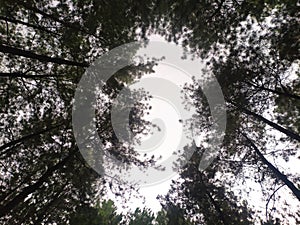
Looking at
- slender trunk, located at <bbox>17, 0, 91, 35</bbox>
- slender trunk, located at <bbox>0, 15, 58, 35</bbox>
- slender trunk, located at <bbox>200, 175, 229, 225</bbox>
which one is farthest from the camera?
slender trunk, located at <bbox>200, 175, 229, 225</bbox>

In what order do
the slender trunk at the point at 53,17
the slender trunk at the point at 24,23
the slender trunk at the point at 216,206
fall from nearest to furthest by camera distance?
the slender trunk at the point at 24,23
the slender trunk at the point at 53,17
the slender trunk at the point at 216,206

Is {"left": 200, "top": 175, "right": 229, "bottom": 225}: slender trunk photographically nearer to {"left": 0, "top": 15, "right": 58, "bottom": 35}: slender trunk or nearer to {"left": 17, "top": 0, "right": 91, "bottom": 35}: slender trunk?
{"left": 17, "top": 0, "right": 91, "bottom": 35}: slender trunk

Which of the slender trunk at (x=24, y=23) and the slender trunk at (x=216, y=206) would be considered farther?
the slender trunk at (x=216, y=206)

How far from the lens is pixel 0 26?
8.47m

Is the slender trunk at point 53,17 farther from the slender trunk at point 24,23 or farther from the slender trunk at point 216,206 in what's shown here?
the slender trunk at point 216,206

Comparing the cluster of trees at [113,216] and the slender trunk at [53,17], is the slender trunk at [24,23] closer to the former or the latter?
the slender trunk at [53,17]

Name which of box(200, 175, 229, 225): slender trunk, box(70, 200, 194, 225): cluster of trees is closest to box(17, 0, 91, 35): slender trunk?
box(70, 200, 194, 225): cluster of trees

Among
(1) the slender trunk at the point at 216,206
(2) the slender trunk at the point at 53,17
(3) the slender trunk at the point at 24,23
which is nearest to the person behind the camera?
(3) the slender trunk at the point at 24,23

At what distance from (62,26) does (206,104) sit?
6.88m

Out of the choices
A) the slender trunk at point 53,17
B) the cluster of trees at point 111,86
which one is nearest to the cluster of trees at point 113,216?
the cluster of trees at point 111,86

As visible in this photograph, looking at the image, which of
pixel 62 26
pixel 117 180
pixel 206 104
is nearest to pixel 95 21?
pixel 62 26

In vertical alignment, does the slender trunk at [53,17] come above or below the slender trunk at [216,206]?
above

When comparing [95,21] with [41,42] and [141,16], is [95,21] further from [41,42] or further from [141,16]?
[41,42]

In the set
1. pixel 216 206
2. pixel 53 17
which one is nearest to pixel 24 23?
pixel 53 17
